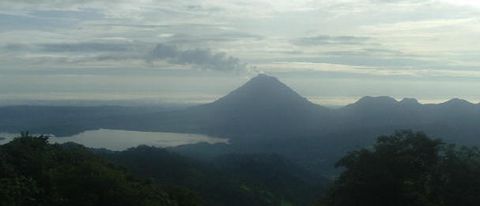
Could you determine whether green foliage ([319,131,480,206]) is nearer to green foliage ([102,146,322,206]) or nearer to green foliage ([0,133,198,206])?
green foliage ([0,133,198,206])

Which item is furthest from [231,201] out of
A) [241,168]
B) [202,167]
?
[241,168]

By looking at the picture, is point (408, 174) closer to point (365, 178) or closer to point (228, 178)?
point (365, 178)

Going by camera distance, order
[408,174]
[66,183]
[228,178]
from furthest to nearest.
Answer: [228,178] → [408,174] → [66,183]

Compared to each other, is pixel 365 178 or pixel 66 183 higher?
pixel 365 178

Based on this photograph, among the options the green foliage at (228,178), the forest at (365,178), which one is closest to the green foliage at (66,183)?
the forest at (365,178)

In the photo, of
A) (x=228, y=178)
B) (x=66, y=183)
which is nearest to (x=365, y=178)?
(x=66, y=183)

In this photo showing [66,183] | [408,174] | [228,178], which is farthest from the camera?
Answer: [228,178]

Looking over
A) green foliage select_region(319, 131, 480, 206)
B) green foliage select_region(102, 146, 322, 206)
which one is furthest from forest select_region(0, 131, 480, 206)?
green foliage select_region(102, 146, 322, 206)

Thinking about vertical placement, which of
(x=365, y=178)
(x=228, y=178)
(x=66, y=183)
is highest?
(x=365, y=178)

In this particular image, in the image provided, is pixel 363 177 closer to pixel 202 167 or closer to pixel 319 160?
pixel 202 167
